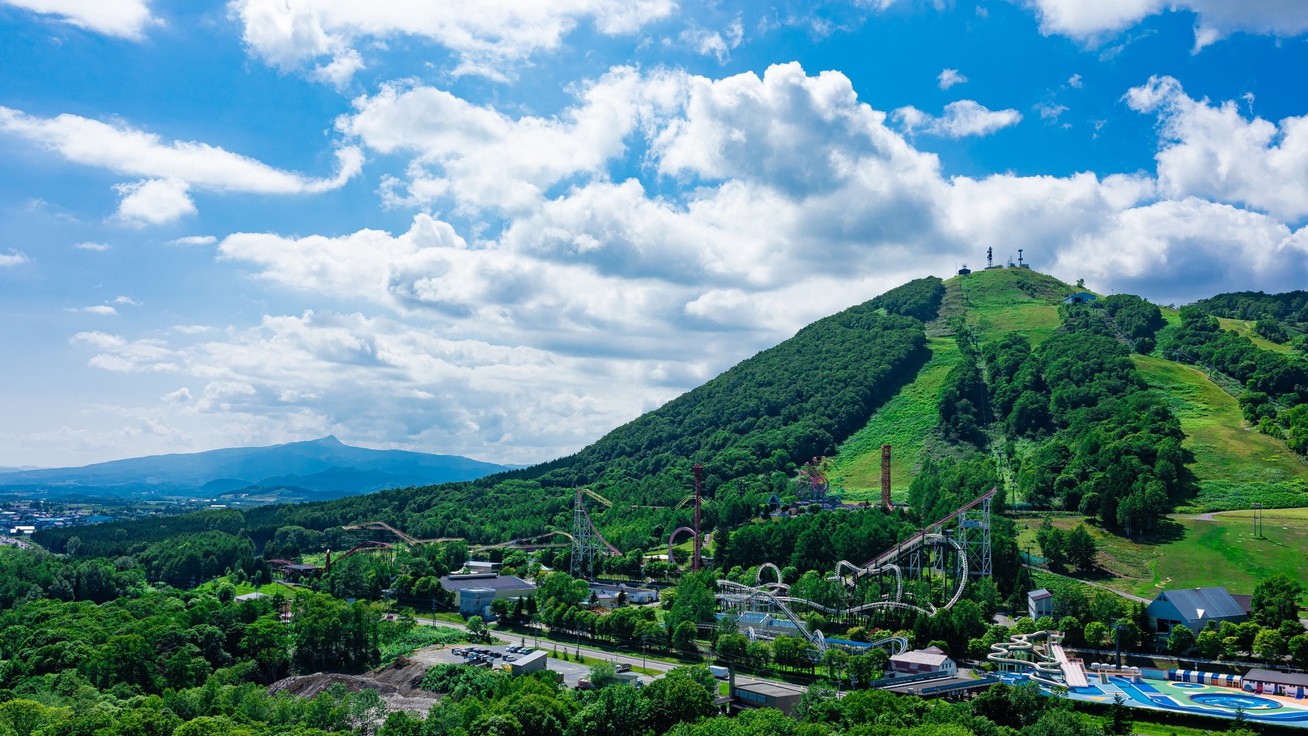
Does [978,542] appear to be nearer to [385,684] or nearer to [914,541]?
[914,541]

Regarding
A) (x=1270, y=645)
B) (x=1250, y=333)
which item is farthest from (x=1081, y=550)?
(x=1250, y=333)

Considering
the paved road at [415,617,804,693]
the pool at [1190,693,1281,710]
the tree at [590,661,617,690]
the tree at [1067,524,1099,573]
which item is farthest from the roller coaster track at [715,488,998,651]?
the tree at [590,661,617,690]

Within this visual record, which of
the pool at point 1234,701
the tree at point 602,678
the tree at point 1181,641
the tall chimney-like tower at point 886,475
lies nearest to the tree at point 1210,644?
the tree at point 1181,641

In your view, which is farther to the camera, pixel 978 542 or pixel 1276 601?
pixel 978 542

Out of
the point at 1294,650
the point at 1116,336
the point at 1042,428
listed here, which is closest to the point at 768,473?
the point at 1042,428

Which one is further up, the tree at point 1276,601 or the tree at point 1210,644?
the tree at point 1276,601

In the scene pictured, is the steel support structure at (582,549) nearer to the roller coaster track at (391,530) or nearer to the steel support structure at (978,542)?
the roller coaster track at (391,530)

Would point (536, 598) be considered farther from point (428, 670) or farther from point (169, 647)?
point (169, 647)
